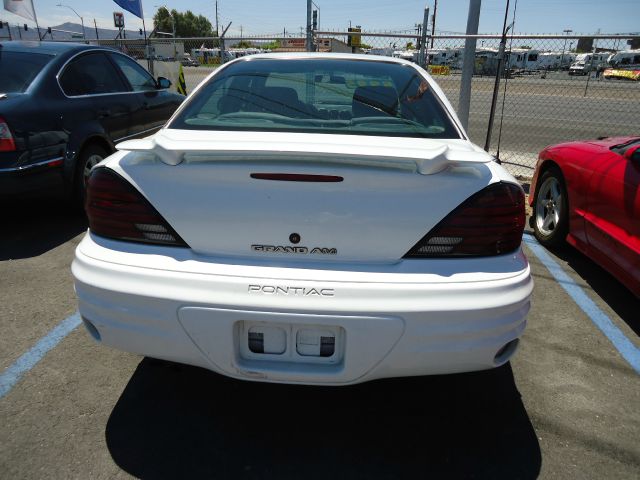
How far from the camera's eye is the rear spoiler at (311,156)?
181cm

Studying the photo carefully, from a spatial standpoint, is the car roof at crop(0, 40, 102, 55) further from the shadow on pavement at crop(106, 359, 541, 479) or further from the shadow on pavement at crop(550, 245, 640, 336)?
the shadow on pavement at crop(550, 245, 640, 336)

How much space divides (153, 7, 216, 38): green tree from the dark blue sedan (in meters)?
93.2

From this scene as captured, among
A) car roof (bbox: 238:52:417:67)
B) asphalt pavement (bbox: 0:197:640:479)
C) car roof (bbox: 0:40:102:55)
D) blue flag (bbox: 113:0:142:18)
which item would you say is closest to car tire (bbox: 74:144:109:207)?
car roof (bbox: 0:40:102:55)

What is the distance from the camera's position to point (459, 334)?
179 centimetres

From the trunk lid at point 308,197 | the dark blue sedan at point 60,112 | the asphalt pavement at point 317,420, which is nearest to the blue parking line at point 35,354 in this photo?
the asphalt pavement at point 317,420

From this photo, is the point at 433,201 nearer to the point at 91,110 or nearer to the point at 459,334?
the point at 459,334

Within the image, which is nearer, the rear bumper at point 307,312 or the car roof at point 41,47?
the rear bumper at point 307,312

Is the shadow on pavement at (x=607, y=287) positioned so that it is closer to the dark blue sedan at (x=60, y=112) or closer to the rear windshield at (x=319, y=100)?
the rear windshield at (x=319, y=100)

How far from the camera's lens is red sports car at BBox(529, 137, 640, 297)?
3170 mm

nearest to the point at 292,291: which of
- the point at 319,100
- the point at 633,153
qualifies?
the point at 319,100

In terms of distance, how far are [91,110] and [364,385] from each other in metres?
3.96

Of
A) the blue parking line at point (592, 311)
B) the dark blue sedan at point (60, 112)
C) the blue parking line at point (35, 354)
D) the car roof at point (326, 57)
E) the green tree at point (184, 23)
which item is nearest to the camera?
the blue parking line at point (35, 354)

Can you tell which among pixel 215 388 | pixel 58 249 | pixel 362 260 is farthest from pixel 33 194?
pixel 362 260

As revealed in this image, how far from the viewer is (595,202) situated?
3.60 meters
